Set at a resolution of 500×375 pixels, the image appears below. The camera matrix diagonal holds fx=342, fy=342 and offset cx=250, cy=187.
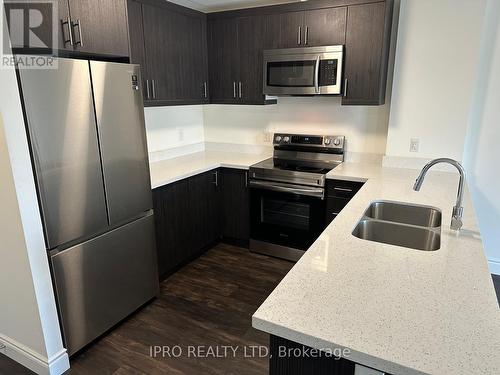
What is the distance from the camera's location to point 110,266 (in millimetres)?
2191

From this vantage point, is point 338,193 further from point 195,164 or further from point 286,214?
point 195,164

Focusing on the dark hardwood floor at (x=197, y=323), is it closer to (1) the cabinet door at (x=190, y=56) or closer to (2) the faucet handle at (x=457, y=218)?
(2) the faucet handle at (x=457, y=218)

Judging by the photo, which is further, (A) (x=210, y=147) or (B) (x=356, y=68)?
(A) (x=210, y=147)

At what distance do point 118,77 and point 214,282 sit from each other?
5.84ft

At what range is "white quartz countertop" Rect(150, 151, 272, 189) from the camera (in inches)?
110

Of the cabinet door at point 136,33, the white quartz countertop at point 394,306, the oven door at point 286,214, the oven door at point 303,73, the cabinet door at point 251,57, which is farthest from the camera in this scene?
the cabinet door at point 251,57

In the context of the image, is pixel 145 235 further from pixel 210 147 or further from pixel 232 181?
pixel 210 147

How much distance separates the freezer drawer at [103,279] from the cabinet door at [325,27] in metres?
1.98

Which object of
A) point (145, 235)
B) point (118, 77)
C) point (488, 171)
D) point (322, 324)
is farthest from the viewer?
point (488, 171)

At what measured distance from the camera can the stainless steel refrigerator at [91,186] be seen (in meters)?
1.74

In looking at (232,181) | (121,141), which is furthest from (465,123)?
(121,141)

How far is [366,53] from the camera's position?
8.98ft

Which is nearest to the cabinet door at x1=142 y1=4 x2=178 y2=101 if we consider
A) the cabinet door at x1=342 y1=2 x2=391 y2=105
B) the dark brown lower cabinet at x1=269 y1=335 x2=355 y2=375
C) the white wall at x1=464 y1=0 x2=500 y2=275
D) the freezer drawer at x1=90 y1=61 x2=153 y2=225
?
the freezer drawer at x1=90 y1=61 x2=153 y2=225

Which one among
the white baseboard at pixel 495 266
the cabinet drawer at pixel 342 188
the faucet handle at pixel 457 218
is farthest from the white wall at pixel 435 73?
the faucet handle at pixel 457 218
